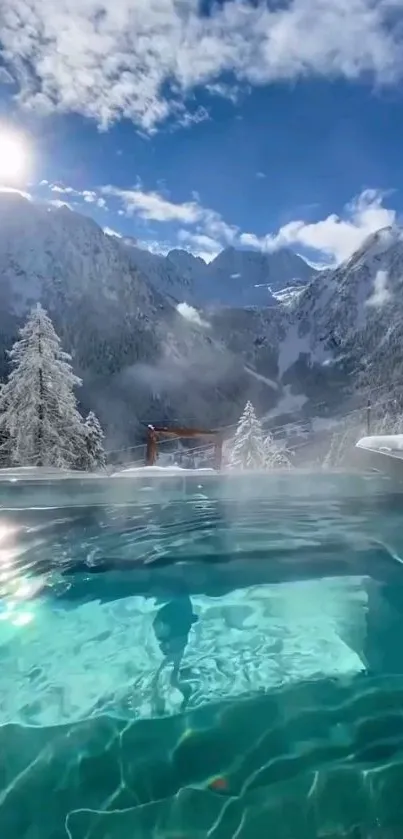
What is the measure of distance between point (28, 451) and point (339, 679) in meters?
14.0

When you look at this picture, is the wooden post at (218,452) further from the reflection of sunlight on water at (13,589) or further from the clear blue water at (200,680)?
the reflection of sunlight on water at (13,589)

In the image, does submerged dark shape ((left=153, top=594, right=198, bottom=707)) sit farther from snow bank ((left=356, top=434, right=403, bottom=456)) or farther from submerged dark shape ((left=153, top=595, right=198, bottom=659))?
snow bank ((left=356, top=434, right=403, bottom=456))

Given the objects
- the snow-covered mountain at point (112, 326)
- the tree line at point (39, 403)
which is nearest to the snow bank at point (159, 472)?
the tree line at point (39, 403)

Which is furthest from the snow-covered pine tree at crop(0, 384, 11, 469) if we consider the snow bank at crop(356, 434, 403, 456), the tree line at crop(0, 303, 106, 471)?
the snow bank at crop(356, 434, 403, 456)

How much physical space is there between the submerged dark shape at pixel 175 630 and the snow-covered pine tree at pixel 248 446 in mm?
21452

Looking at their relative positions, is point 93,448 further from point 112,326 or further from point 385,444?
point 112,326

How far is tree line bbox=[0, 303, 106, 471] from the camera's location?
1582 centimetres

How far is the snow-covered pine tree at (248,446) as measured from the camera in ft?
85.0

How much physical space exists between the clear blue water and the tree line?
32.1 feet

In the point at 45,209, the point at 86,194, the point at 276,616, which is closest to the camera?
the point at 276,616

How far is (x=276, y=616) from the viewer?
3953mm

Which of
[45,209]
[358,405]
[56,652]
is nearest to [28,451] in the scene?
[56,652]

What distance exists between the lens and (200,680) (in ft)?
10.0

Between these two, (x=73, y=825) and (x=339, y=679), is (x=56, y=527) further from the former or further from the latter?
(x=73, y=825)
